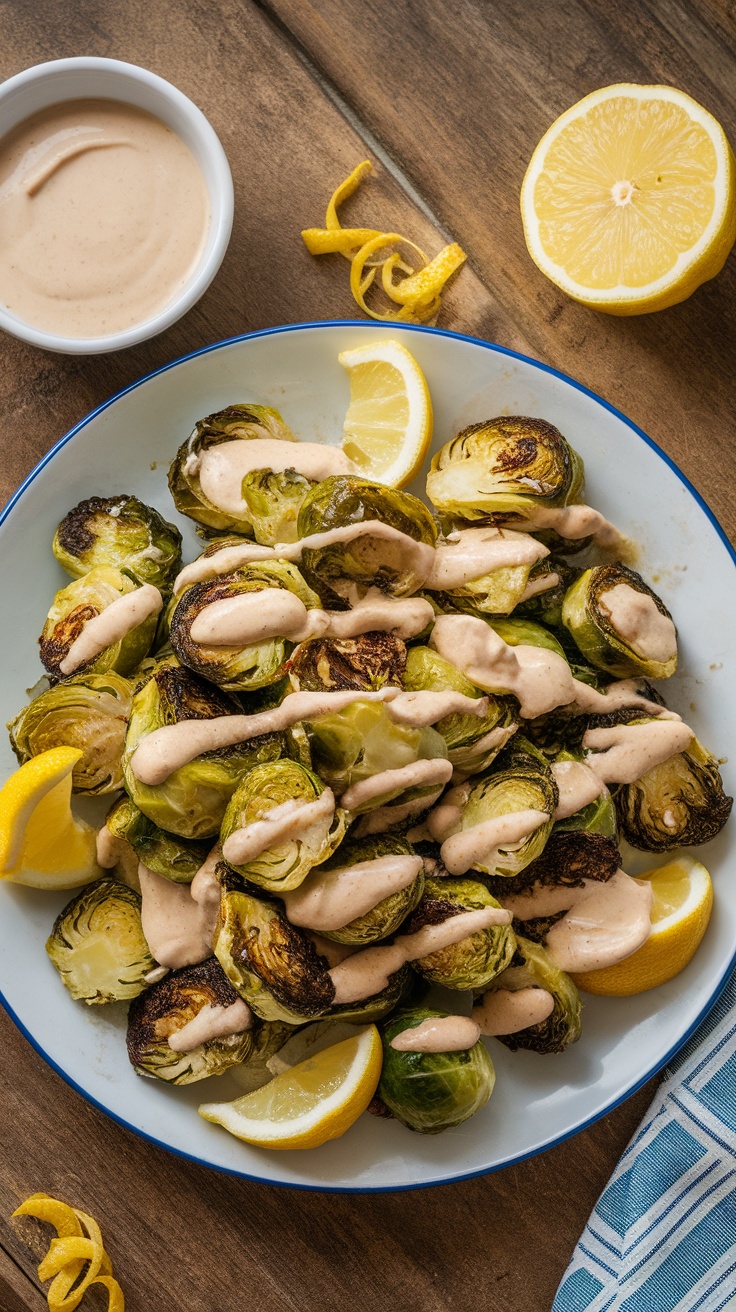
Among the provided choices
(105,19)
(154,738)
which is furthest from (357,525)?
(105,19)

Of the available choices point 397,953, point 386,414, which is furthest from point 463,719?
Result: point 386,414

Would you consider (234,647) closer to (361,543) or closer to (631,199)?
(361,543)

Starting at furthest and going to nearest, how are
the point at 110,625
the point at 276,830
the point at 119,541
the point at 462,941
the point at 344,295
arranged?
the point at 344,295 → the point at 119,541 → the point at 110,625 → the point at 462,941 → the point at 276,830

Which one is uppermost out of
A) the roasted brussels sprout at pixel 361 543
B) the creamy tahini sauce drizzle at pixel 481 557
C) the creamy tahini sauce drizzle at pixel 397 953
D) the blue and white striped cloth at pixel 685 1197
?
the roasted brussels sprout at pixel 361 543

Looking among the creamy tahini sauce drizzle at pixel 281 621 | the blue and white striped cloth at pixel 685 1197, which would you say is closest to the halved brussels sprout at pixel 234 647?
the creamy tahini sauce drizzle at pixel 281 621

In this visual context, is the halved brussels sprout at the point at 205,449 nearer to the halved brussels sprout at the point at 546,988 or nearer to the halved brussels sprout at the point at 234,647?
the halved brussels sprout at the point at 234,647

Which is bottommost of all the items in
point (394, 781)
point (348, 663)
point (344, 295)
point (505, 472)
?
point (394, 781)

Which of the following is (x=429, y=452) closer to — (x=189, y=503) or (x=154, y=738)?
(x=189, y=503)
